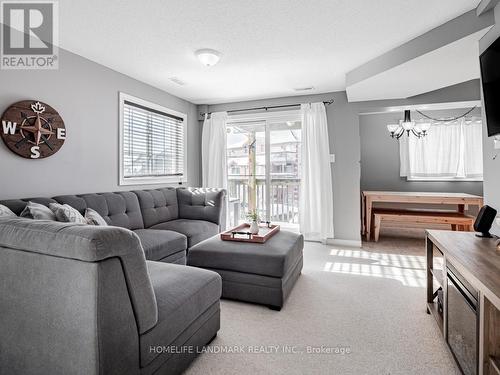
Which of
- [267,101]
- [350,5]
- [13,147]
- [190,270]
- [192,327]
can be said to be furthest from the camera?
[267,101]

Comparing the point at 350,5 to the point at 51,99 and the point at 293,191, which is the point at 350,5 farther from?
the point at 293,191

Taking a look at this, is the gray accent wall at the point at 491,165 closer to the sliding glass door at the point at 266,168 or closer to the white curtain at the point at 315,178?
the white curtain at the point at 315,178

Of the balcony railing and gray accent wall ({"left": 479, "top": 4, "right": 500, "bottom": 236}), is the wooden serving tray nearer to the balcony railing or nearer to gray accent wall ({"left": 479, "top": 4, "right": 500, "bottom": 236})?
gray accent wall ({"left": 479, "top": 4, "right": 500, "bottom": 236})

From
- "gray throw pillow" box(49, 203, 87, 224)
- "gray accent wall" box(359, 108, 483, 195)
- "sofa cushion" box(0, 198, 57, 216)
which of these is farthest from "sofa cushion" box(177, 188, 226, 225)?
"gray accent wall" box(359, 108, 483, 195)

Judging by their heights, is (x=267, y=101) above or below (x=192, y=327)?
above

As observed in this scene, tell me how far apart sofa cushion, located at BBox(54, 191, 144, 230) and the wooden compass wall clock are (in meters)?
0.48

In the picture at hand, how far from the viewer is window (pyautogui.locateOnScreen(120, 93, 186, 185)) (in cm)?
348

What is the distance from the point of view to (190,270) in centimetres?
168

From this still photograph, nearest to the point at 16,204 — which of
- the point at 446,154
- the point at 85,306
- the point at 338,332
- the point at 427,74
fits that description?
the point at 85,306

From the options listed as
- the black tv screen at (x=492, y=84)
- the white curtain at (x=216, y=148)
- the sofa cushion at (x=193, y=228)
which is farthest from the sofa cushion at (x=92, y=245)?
the white curtain at (x=216, y=148)

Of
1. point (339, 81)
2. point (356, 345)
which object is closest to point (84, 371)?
point (356, 345)

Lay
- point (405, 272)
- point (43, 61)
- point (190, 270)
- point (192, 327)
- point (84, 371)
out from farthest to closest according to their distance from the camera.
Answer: point (405, 272), point (43, 61), point (190, 270), point (192, 327), point (84, 371)

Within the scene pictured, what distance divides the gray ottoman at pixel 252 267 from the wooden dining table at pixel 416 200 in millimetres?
2513

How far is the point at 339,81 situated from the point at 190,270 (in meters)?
3.26
